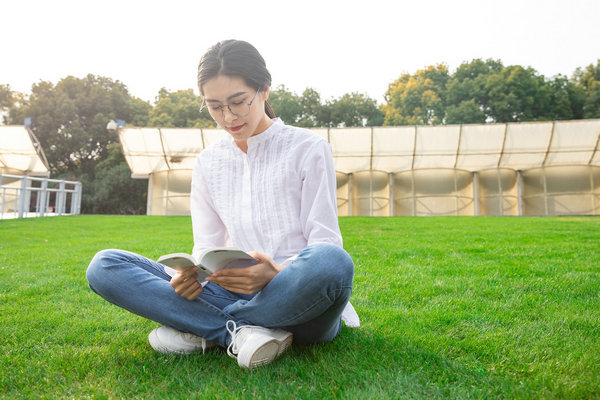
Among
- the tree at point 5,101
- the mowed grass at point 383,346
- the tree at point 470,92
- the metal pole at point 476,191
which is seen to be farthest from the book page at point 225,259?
the tree at point 5,101

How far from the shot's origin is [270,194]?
220 centimetres

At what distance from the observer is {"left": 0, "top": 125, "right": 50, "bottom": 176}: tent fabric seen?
19750mm

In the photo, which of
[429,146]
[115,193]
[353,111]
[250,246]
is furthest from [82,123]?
[250,246]

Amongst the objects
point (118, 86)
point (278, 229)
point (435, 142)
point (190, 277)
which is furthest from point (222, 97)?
point (118, 86)

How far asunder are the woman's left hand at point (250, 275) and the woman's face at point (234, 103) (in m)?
0.73

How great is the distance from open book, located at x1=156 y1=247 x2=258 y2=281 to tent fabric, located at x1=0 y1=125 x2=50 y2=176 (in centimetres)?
2139

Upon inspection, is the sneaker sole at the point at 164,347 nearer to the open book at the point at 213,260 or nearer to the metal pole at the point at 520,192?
the open book at the point at 213,260

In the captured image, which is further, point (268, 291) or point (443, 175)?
point (443, 175)

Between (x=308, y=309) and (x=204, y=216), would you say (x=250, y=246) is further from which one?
(x=308, y=309)

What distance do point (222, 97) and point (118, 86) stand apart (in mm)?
35262

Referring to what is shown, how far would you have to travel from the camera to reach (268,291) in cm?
187

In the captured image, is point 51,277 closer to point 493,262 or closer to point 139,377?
point 139,377

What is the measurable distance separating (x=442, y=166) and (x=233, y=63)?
752 inches

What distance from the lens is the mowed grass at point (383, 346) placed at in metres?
1.69
